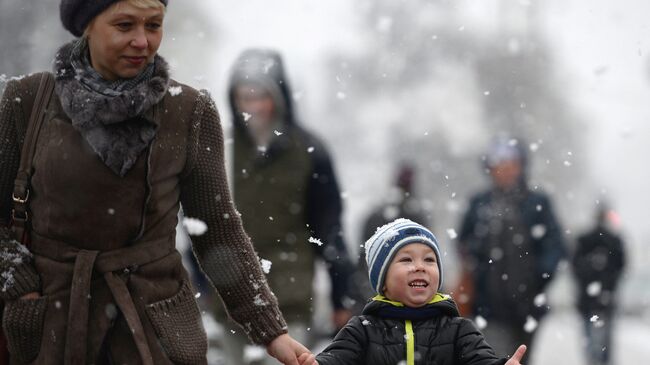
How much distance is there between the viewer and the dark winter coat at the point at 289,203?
5.84 metres

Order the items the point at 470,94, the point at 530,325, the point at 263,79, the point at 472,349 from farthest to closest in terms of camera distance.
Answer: the point at 470,94, the point at 530,325, the point at 263,79, the point at 472,349

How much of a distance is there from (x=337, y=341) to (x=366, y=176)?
1019 inches

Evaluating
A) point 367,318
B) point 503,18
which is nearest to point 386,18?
point 503,18

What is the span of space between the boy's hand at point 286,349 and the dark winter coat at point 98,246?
0.24 meters

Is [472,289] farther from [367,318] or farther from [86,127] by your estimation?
[86,127]

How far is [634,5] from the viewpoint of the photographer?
83.6 feet

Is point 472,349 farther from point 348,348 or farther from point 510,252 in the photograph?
point 510,252

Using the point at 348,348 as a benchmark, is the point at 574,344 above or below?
below

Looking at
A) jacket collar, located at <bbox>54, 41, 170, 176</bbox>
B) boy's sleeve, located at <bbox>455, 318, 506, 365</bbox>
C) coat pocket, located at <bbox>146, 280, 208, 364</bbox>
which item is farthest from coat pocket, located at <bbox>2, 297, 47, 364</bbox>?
boy's sleeve, located at <bbox>455, 318, 506, 365</bbox>

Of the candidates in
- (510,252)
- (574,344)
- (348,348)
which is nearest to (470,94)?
(574,344)

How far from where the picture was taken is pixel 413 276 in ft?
12.7

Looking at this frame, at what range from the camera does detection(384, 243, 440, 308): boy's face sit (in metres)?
3.86

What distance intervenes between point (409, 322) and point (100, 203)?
1096mm

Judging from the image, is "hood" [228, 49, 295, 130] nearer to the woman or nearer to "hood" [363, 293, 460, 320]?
"hood" [363, 293, 460, 320]
